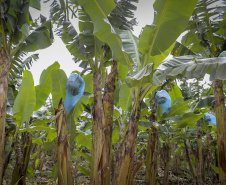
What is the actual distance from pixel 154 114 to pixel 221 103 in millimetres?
1334

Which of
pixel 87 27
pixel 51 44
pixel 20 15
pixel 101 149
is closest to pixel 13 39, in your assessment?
pixel 20 15

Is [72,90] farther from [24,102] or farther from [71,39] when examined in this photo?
[71,39]

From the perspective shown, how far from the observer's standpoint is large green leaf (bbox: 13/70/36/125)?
2996mm

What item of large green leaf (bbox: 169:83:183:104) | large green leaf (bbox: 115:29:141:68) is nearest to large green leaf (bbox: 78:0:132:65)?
large green leaf (bbox: 115:29:141:68)

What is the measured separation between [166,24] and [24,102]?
253 centimetres

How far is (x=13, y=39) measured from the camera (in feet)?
10.6

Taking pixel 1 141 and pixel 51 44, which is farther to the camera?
pixel 51 44

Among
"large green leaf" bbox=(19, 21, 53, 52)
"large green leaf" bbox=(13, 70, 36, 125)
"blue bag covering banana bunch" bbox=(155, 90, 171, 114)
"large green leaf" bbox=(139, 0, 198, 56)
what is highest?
"large green leaf" bbox=(19, 21, 53, 52)

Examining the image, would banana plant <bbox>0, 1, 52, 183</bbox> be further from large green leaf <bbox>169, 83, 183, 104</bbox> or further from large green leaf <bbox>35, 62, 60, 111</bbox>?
large green leaf <bbox>169, 83, 183, 104</bbox>

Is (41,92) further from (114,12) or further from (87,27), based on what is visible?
(114,12)

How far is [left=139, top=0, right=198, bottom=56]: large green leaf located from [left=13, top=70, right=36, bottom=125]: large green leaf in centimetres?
199

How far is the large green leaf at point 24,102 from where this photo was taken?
9.83 ft

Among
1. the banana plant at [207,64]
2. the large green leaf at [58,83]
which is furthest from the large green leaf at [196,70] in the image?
the large green leaf at [58,83]

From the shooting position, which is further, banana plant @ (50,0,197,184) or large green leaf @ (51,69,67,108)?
large green leaf @ (51,69,67,108)
